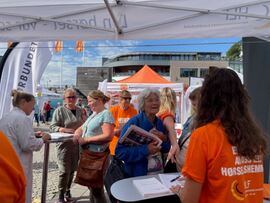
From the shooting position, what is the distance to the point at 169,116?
3.38 meters

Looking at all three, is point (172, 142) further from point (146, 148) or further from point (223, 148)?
point (223, 148)

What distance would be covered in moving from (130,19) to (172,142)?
1324 millimetres

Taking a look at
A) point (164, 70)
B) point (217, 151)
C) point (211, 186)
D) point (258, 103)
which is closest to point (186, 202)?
point (211, 186)

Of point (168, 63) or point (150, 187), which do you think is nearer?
point (150, 187)

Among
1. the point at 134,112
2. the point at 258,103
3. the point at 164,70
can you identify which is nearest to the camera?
the point at 258,103

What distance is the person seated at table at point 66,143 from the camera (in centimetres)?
476

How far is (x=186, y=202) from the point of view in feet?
5.30

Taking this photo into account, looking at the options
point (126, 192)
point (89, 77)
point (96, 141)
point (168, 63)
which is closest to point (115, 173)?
point (126, 192)

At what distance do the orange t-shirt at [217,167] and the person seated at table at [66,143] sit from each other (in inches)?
129

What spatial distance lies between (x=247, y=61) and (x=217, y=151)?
2769mm

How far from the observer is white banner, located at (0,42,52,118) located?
5465 millimetres

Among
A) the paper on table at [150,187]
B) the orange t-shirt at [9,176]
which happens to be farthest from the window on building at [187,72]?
the orange t-shirt at [9,176]

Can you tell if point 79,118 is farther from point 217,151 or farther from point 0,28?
point 217,151

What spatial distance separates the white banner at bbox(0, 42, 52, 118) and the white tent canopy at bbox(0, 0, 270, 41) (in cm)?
176
